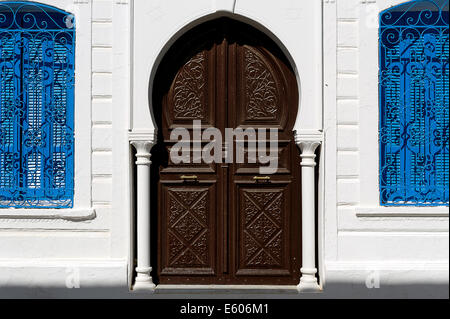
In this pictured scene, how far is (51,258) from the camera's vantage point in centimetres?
Result: 569

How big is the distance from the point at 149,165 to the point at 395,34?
9.78 feet

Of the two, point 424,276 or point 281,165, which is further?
point 281,165

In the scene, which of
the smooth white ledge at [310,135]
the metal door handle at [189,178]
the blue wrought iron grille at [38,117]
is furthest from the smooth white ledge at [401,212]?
the blue wrought iron grille at [38,117]

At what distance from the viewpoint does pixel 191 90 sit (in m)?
5.91

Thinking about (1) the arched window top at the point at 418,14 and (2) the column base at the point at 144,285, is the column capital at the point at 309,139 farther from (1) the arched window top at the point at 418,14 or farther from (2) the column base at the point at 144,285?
(2) the column base at the point at 144,285

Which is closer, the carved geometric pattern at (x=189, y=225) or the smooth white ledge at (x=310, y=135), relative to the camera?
the smooth white ledge at (x=310, y=135)

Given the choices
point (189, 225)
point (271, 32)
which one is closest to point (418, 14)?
point (271, 32)

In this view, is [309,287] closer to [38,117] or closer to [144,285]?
[144,285]

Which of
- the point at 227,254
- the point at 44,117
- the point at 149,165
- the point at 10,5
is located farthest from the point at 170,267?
the point at 10,5

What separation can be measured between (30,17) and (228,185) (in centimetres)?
282

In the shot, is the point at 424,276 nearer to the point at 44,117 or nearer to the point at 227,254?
the point at 227,254

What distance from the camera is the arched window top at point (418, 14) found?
5770mm

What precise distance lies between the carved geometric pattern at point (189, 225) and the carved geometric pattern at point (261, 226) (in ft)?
1.47

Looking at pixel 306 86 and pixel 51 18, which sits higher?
pixel 51 18
